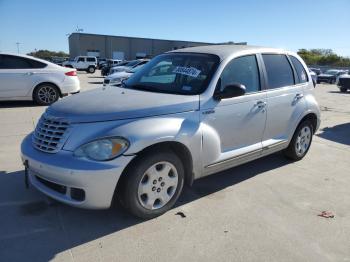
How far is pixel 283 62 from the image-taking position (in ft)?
16.6

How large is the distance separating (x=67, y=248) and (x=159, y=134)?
1318 mm

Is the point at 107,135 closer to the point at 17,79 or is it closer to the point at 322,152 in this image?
the point at 322,152

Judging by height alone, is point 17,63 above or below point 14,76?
above

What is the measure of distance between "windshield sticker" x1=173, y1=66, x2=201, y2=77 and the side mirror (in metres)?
0.38

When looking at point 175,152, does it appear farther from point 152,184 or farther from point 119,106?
point 119,106

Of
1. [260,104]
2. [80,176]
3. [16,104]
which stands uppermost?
[260,104]

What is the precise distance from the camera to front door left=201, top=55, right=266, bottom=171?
3832 millimetres

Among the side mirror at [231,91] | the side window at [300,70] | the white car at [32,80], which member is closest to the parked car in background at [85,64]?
the white car at [32,80]

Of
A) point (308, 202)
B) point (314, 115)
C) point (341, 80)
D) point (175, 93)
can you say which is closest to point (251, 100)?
point (175, 93)

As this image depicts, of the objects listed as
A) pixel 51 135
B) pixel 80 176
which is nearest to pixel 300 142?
pixel 80 176

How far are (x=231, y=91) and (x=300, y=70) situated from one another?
7.10 ft

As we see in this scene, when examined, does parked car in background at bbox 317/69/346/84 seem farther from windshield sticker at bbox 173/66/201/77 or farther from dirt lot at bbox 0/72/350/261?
windshield sticker at bbox 173/66/201/77

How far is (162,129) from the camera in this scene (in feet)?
10.8

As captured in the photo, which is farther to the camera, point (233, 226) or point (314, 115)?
point (314, 115)
